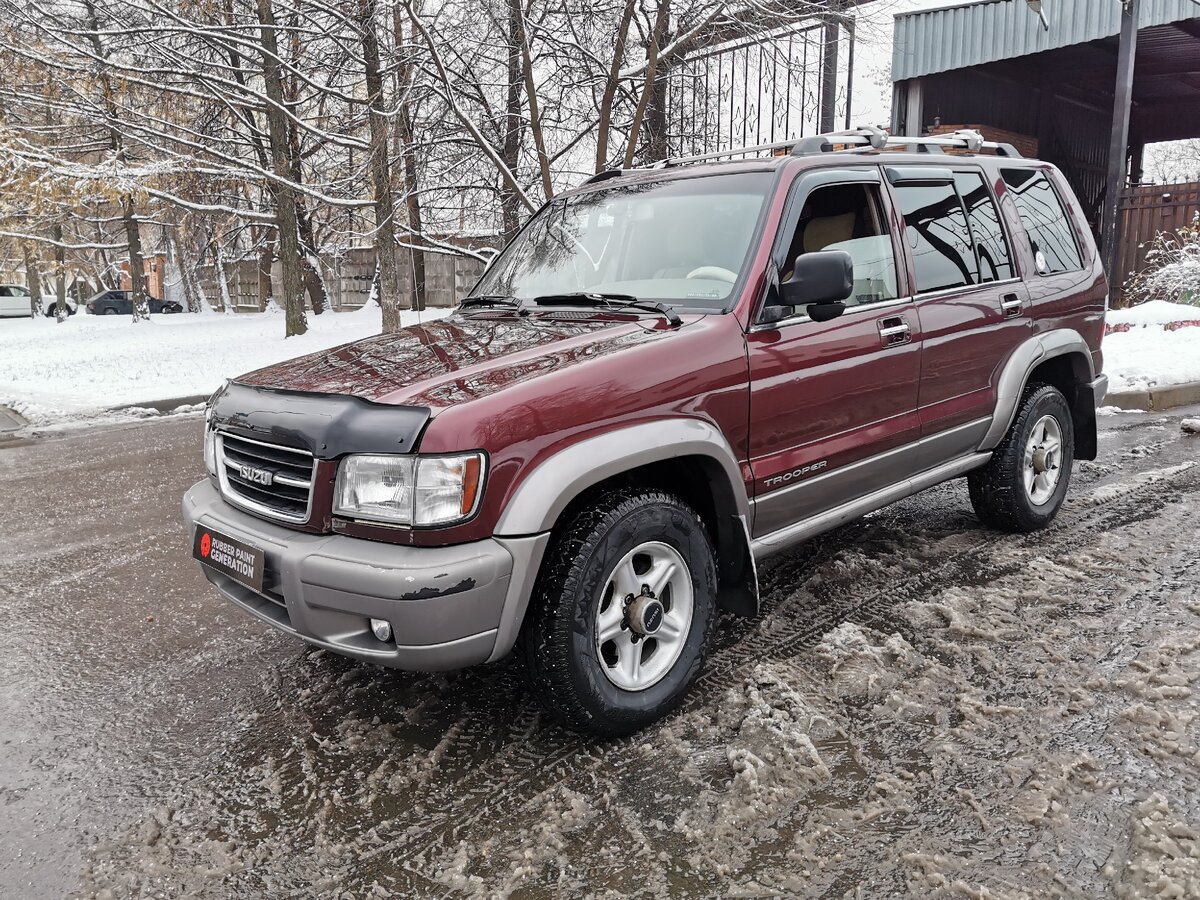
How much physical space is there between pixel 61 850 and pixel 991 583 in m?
3.87

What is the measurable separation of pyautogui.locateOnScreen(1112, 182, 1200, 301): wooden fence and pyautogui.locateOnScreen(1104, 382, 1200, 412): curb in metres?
7.68

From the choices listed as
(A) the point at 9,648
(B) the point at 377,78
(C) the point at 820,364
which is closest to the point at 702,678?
(C) the point at 820,364

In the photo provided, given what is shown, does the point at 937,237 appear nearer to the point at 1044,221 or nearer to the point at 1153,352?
the point at 1044,221

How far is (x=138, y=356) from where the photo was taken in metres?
16.9

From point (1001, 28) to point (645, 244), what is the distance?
14031 mm

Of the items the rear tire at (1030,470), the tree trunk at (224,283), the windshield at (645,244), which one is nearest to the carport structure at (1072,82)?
the rear tire at (1030,470)

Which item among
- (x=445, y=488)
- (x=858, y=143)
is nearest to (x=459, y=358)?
(x=445, y=488)

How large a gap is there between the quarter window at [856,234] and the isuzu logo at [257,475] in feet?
7.23

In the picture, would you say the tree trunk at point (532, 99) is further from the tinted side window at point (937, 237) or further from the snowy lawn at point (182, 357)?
the tinted side window at point (937, 237)

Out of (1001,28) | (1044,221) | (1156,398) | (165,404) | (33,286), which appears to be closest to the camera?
(1044,221)

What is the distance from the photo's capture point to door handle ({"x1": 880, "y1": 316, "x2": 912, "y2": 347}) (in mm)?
3844

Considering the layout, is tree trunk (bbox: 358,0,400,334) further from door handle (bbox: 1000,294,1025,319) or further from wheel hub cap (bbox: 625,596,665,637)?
wheel hub cap (bbox: 625,596,665,637)

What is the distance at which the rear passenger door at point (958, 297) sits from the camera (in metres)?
4.13

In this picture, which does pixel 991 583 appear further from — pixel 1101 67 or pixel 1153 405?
pixel 1101 67
